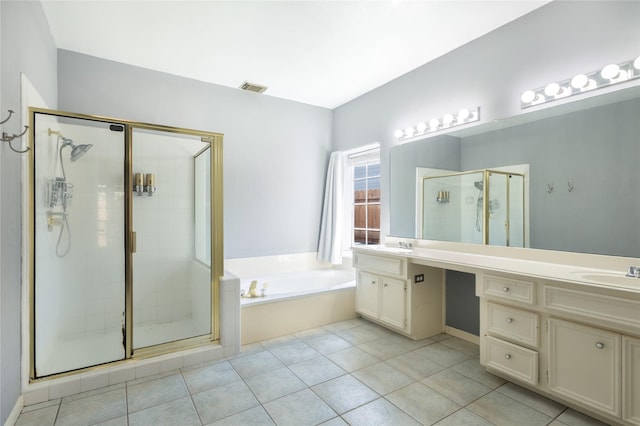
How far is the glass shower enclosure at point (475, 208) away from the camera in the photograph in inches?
92.7

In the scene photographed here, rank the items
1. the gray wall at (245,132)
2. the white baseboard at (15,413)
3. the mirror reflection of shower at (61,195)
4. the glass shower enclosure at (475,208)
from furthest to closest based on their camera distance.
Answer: the gray wall at (245,132) < the glass shower enclosure at (475,208) < the mirror reflection of shower at (61,195) < the white baseboard at (15,413)

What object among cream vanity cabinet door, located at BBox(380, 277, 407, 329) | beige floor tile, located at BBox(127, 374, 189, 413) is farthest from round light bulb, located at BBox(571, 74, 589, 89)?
beige floor tile, located at BBox(127, 374, 189, 413)

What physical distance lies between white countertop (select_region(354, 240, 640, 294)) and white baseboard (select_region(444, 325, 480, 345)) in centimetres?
74

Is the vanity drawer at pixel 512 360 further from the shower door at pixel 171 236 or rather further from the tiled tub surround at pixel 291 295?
the shower door at pixel 171 236

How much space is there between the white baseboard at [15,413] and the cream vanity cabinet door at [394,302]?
8.45 ft

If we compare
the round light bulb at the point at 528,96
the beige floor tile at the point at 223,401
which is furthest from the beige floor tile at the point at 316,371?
the round light bulb at the point at 528,96

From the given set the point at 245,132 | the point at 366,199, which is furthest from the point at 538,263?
the point at 245,132

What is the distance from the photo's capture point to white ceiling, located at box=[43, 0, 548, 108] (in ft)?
7.29

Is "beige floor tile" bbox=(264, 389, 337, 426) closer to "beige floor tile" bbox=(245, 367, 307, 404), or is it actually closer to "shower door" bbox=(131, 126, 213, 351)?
"beige floor tile" bbox=(245, 367, 307, 404)

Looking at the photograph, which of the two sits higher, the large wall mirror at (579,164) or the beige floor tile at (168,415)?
the large wall mirror at (579,164)

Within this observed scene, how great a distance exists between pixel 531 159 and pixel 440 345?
1.67 metres

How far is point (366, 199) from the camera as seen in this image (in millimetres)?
4074

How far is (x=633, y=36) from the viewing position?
183cm

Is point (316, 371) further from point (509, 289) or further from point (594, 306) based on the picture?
point (594, 306)
